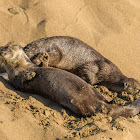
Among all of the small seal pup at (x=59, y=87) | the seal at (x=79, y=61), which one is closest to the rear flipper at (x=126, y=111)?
the small seal pup at (x=59, y=87)

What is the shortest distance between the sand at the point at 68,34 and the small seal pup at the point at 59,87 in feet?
0.46

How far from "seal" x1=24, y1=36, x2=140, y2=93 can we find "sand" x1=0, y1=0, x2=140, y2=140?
1.25 ft

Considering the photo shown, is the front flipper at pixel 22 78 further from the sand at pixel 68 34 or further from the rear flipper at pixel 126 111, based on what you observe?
the rear flipper at pixel 126 111

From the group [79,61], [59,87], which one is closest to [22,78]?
[59,87]

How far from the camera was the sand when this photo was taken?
3838 mm

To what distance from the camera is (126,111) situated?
4.60 metres

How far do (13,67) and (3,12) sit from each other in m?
3.11

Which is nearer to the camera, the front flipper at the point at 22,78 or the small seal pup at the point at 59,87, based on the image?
the small seal pup at the point at 59,87

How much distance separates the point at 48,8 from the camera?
8242mm

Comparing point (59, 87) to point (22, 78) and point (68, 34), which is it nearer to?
point (22, 78)

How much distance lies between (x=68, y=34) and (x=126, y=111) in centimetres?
346

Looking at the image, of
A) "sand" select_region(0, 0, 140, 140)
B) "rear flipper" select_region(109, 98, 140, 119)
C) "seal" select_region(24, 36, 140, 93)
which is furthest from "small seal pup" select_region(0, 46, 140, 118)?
"seal" select_region(24, 36, 140, 93)

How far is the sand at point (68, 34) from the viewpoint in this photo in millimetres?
3838

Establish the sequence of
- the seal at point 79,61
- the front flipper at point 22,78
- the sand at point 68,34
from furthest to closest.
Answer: the seal at point 79,61 → the front flipper at point 22,78 → the sand at point 68,34
